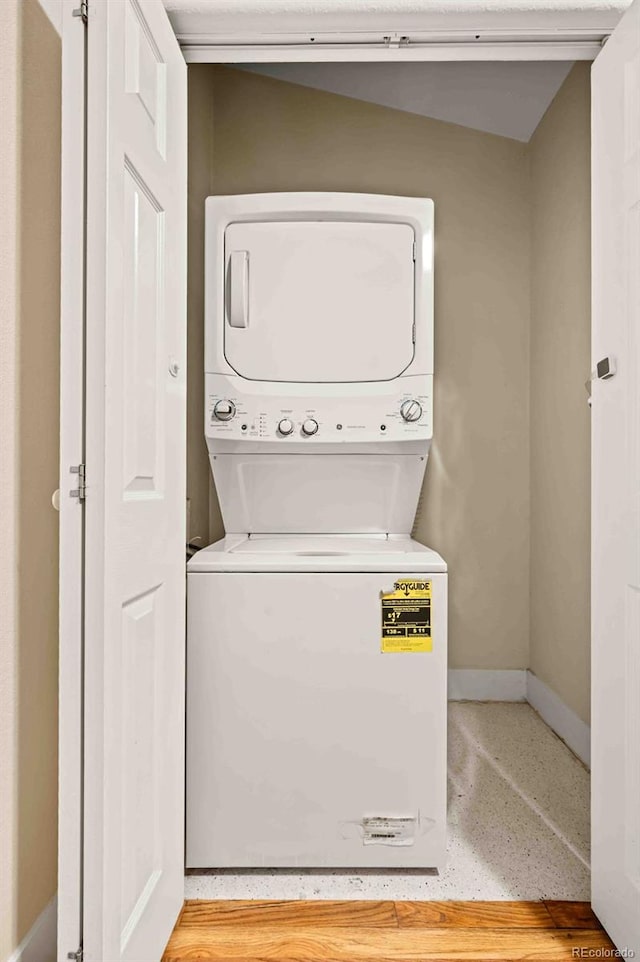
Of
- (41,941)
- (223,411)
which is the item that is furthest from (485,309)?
(41,941)

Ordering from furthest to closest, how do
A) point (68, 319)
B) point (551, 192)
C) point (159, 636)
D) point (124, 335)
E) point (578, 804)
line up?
1. point (551, 192)
2. point (578, 804)
3. point (159, 636)
4. point (124, 335)
5. point (68, 319)

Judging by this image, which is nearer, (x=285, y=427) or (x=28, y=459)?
(x=28, y=459)

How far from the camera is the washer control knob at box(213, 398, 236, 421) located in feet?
6.78

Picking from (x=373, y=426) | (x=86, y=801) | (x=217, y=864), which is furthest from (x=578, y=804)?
(x=86, y=801)

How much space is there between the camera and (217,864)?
5.43ft

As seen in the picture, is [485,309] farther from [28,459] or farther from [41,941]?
[41,941]

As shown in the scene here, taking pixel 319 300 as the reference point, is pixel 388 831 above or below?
below

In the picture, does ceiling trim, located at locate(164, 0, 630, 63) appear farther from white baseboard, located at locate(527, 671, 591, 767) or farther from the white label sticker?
white baseboard, located at locate(527, 671, 591, 767)

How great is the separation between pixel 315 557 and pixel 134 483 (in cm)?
65

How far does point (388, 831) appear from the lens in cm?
165

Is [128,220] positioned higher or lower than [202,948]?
higher

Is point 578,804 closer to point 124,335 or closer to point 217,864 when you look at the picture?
point 217,864

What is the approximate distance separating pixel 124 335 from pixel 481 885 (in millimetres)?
1512

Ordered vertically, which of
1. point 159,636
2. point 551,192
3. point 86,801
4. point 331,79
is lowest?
point 86,801
